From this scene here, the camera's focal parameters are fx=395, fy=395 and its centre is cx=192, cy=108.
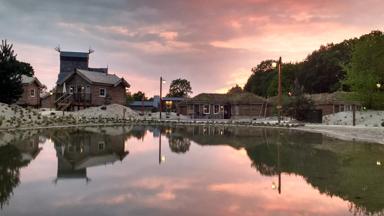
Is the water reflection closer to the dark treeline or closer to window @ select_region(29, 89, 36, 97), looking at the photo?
window @ select_region(29, 89, 36, 97)

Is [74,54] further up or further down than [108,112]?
further up

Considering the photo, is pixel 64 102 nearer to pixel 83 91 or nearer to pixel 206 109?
pixel 83 91

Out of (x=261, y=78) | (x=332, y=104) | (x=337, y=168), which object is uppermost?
(x=261, y=78)

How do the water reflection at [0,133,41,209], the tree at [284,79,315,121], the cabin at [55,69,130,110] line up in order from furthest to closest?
the cabin at [55,69,130,110] → the tree at [284,79,315,121] → the water reflection at [0,133,41,209]

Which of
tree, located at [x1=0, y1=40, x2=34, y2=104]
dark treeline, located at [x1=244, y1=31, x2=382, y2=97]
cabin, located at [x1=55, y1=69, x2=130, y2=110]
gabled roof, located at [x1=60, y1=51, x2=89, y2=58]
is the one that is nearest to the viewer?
tree, located at [x1=0, y1=40, x2=34, y2=104]

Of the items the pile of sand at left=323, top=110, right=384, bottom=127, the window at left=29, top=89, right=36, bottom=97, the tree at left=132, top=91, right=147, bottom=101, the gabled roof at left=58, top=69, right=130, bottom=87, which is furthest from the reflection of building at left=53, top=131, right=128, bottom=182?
the tree at left=132, top=91, right=147, bottom=101

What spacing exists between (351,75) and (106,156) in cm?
3576

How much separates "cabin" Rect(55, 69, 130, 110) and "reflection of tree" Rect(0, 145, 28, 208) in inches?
1592

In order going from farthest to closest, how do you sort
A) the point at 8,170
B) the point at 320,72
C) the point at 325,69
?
the point at 320,72, the point at 325,69, the point at 8,170

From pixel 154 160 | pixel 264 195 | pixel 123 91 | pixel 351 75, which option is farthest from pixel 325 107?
pixel 264 195

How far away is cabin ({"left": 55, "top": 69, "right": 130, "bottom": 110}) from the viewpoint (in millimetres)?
60188

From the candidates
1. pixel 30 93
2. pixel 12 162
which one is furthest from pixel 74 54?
pixel 12 162

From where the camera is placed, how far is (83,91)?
61219mm

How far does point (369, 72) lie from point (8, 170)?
133ft
